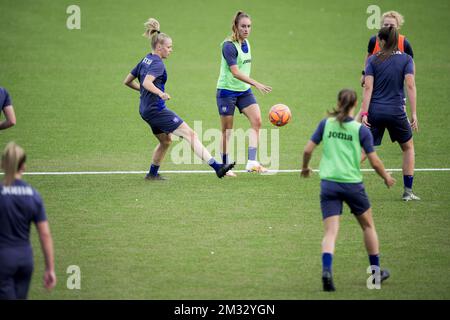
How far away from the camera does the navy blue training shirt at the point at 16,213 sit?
6980mm

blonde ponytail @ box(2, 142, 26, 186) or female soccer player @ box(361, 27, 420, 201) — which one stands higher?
female soccer player @ box(361, 27, 420, 201)

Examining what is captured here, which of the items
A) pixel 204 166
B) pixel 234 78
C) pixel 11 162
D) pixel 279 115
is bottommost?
pixel 11 162

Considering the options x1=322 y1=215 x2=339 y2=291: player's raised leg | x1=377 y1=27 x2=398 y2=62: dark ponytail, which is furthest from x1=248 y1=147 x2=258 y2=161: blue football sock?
x1=322 y1=215 x2=339 y2=291: player's raised leg

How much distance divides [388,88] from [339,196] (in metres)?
3.71

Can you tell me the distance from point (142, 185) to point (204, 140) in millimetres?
3838

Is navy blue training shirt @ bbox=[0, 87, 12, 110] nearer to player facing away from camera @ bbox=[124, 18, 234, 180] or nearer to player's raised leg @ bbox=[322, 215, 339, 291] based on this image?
player facing away from camera @ bbox=[124, 18, 234, 180]

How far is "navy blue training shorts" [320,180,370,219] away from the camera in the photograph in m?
8.32

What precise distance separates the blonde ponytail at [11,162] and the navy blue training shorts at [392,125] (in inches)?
242

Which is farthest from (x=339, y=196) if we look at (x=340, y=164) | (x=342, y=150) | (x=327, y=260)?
(x=327, y=260)

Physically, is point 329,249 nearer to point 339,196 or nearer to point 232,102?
point 339,196

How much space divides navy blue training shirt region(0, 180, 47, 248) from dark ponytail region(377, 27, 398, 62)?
6.13 meters

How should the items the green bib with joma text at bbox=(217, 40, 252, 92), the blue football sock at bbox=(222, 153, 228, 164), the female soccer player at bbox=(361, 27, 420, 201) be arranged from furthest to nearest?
the blue football sock at bbox=(222, 153, 228, 164), the green bib with joma text at bbox=(217, 40, 252, 92), the female soccer player at bbox=(361, 27, 420, 201)

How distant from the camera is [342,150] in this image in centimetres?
Result: 834

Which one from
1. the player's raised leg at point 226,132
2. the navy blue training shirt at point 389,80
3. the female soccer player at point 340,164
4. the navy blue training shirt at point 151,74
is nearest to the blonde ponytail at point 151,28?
the navy blue training shirt at point 151,74
